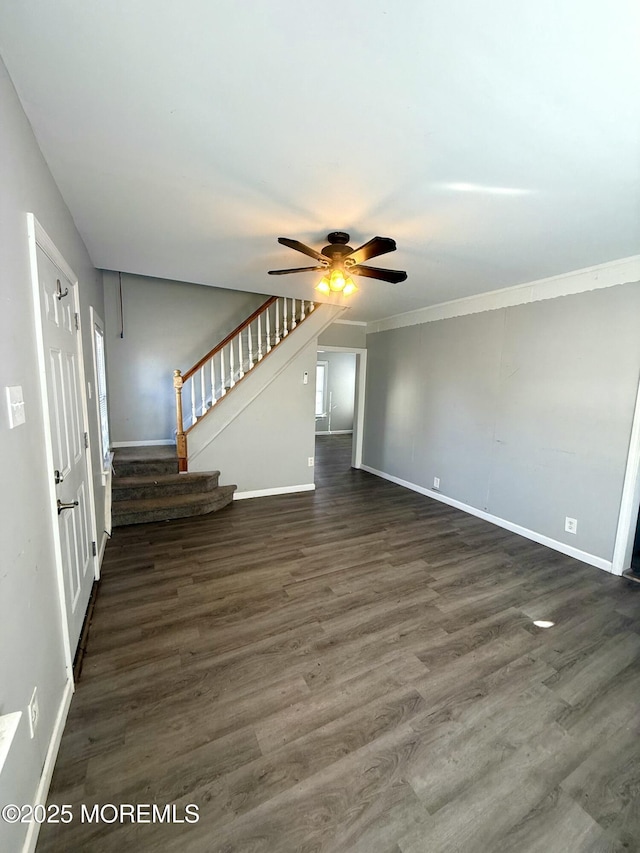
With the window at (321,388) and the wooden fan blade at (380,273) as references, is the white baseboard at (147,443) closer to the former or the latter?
the wooden fan blade at (380,273)

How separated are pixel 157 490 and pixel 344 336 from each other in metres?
3.66

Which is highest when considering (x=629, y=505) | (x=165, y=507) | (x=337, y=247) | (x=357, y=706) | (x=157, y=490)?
(x=337, y=247)

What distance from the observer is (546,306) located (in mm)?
3252

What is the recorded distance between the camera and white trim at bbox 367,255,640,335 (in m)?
2.73

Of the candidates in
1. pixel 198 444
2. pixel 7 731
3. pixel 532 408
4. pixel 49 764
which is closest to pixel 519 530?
pixel 532 408

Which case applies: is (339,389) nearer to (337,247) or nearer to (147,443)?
(147,443)

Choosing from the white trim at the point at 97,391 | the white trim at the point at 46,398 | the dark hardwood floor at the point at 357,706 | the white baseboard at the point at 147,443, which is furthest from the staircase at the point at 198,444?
the white trim at the point at 46,398

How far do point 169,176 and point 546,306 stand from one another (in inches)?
131

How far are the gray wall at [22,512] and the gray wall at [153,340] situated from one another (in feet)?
10.1

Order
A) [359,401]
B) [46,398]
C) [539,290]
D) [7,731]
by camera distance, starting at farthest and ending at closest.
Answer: [359,401] < [539,290] < [46,398] < [7,731]

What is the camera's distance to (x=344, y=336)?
563 centimetres

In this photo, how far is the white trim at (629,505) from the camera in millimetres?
2701

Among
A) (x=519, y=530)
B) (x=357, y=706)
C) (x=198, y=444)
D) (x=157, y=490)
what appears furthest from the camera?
(x=198, y=444)

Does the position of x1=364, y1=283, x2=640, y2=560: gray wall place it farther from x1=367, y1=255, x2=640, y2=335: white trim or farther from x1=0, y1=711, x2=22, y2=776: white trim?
x1=0, y1=711, x2=22, y2=776: white trim
